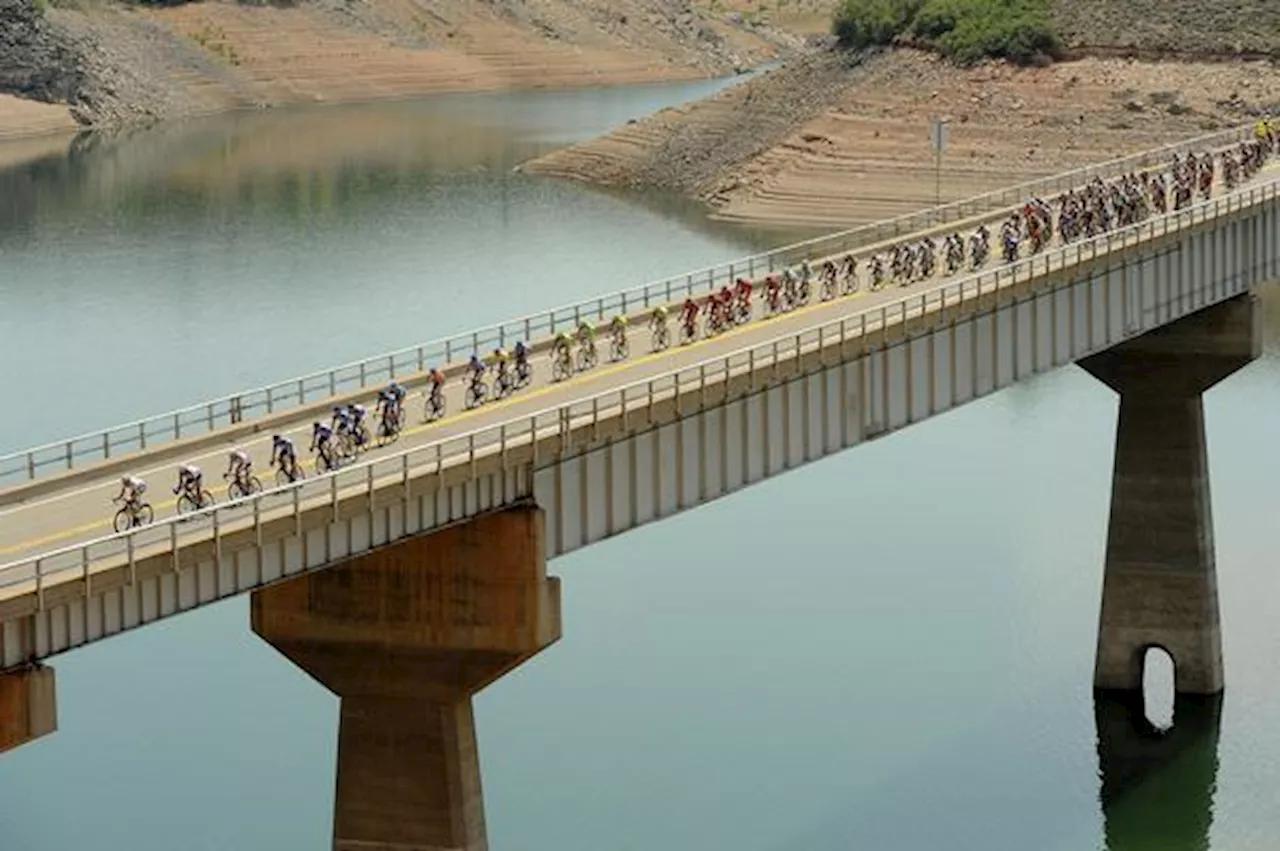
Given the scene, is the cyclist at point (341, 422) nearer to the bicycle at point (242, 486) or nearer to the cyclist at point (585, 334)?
the bicycle at point (242, 486)

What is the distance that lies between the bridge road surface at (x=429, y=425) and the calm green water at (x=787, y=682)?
9.46 m

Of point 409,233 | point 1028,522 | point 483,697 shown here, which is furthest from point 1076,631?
point 409,233

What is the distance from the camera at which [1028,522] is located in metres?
90.8

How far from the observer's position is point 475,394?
58.4m

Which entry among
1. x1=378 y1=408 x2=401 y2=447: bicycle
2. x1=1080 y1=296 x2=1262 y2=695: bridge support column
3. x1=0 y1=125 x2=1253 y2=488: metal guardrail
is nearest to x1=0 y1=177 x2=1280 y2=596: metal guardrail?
x1=378 y1=408 x2=401 y2=447: bicycle

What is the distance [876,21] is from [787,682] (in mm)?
112944

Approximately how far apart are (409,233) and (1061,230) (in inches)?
3401

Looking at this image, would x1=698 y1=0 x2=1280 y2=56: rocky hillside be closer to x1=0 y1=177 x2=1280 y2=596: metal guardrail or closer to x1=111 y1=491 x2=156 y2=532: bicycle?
x1=0 y1=177 x2=1280 y2=596: metal guardrail

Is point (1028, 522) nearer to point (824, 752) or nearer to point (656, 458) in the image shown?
point (824, 752)

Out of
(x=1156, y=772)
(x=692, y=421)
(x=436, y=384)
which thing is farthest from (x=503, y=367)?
(x=1156, y=772)

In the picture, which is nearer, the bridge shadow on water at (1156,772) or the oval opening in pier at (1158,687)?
the bridge shadow on water at (1156,772)

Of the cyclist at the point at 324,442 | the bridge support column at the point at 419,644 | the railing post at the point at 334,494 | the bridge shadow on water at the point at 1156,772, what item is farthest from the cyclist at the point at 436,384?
the bridge shadow on water at the point at 1156,772

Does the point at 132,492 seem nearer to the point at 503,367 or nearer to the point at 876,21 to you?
the point at 503,367

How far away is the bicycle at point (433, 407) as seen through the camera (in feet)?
186
